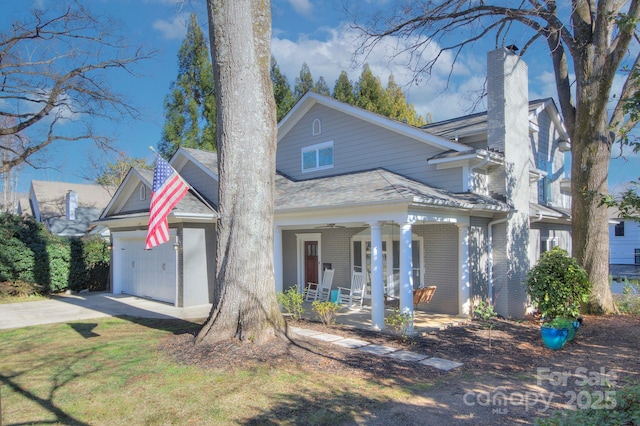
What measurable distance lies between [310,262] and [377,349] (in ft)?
24.3

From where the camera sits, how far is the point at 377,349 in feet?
26.9

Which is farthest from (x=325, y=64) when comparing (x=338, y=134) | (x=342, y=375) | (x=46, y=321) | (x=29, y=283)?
(x=342, y=375)

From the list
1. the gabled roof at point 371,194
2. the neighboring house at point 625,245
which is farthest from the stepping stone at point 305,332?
the neighboring house at point 625,245

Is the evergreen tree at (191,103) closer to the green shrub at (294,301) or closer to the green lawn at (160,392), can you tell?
the green shrub at (294,301)

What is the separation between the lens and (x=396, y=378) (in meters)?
6.46

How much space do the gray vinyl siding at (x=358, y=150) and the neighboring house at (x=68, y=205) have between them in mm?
16238

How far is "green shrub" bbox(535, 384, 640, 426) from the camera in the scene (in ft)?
10.7

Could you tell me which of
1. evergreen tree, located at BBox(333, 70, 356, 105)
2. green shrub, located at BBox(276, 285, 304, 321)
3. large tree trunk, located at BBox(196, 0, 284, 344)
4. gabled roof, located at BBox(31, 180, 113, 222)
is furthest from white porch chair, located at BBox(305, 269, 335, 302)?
gabled roof, located at BBox(31, 180, 113, 222)

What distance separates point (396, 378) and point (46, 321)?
32.7ft

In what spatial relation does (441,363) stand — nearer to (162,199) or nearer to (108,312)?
(162,199)

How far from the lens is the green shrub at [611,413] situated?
3.26 meters

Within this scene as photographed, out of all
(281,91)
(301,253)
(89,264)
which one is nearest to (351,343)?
(301,253)

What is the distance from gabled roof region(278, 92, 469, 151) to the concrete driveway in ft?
23.8

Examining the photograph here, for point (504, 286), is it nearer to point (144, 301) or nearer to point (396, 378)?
point (396, 378)
